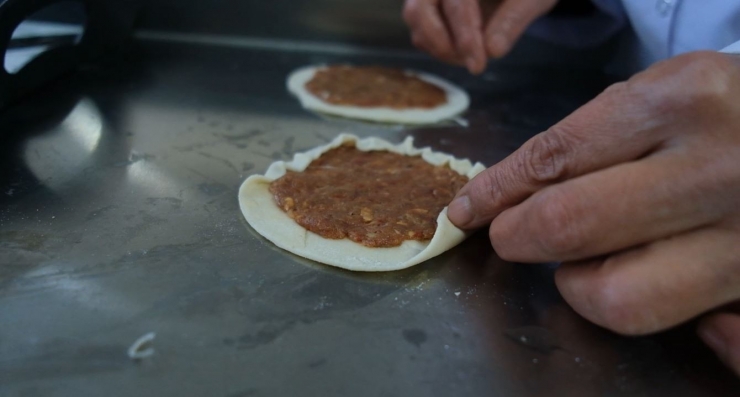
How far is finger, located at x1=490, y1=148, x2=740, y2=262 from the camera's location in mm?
981

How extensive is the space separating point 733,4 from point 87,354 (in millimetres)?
1767

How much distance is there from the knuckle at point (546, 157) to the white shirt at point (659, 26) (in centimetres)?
43

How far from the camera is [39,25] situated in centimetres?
238

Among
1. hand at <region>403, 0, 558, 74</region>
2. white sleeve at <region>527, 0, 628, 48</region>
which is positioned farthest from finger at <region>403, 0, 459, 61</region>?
white sleeve at <region>527, 0, 628, 48</region>

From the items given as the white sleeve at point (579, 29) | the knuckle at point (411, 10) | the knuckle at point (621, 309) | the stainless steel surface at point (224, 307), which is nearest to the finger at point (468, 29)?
the knuckle at point (411, 10)

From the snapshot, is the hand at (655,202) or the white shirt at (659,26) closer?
the hand at (655,202)

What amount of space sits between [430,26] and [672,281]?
1.44 metres

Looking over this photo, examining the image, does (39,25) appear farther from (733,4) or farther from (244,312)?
(733,4)

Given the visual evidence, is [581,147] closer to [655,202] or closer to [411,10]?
[655,202]

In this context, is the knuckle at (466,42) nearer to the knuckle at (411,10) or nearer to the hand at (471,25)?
the hand at (471,25)

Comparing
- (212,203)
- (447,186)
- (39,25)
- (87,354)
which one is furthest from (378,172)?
(39,25)

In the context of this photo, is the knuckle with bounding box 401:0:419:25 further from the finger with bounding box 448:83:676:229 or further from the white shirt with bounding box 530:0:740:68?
the finger with bounding box 448:83:676:229

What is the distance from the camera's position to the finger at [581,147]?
104cm

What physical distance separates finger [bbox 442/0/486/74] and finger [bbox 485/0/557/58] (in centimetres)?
4
